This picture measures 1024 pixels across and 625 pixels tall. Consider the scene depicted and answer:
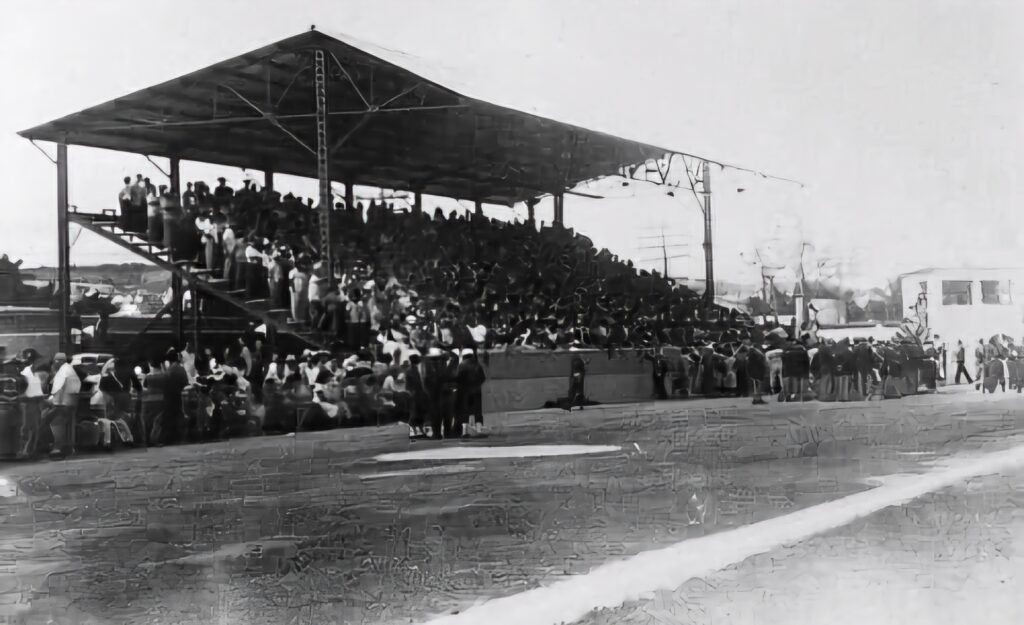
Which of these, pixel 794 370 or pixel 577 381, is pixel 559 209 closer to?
pixel 577 381

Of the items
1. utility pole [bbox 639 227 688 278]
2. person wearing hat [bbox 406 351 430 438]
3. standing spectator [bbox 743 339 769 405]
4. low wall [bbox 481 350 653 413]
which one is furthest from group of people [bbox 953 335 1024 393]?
low wall [bbox 481 350 653 413]

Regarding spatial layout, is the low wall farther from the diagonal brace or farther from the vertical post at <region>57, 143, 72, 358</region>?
the vertical post at <region>57, 143, 72, 358</region>

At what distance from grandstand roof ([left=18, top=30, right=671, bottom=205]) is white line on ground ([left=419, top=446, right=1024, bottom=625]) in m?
3.51

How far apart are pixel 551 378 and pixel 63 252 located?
7696 mm

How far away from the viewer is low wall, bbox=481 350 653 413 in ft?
45.7

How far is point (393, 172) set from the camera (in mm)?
14219

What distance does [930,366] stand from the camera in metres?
9.84

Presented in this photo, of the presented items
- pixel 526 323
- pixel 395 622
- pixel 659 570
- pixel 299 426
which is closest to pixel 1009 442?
pixel 659 570

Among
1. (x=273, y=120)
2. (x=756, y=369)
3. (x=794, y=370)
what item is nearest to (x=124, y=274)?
(x=273, y=120)

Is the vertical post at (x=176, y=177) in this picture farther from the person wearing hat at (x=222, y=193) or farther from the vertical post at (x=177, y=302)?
the vertical post at (x=177, y=302)

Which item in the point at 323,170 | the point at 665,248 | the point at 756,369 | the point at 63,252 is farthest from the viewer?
the point at 323,170

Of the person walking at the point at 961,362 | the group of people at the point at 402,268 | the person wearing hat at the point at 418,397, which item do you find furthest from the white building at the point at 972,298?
the person wearing hat at the point at 418,397

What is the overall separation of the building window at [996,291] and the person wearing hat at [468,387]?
5.84 meters

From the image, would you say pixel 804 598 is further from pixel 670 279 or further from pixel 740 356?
pixel 740 356
